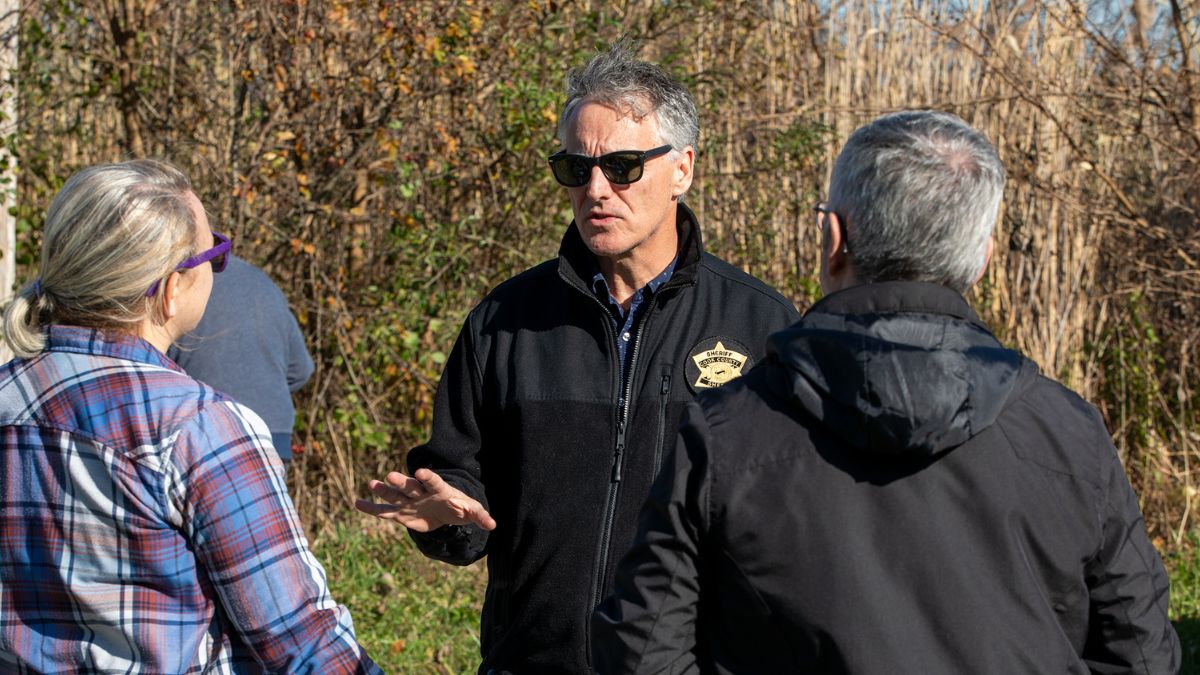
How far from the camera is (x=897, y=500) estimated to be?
1.62 metres

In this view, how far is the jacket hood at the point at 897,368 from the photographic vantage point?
5.09 feet

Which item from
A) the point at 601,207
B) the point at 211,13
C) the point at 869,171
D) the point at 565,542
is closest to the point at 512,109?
the point at 211,13

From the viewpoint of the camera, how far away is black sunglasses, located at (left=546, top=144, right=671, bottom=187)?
2.67 meters

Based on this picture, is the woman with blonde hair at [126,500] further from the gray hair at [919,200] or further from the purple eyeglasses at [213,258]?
the gray hair at [919,200]

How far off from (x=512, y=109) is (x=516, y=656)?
4194mm

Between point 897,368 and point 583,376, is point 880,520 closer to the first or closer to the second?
point 897,368

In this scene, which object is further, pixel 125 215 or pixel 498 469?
pixel 498 469

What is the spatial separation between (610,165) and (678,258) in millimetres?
246

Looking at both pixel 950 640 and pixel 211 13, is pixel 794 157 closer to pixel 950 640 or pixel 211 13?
pixel 211 13

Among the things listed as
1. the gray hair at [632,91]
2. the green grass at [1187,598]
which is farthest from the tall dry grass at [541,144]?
the gray hair at [632,91]

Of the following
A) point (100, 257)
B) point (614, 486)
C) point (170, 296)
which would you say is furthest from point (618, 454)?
point (100, 257)

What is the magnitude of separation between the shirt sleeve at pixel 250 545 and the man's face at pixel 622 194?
3.05ft

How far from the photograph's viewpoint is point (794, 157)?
6.96 metres

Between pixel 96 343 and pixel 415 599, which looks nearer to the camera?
pixel 96 343
